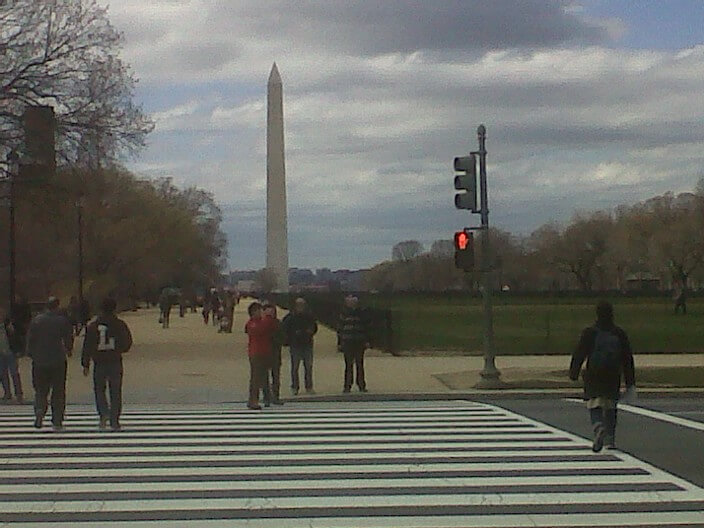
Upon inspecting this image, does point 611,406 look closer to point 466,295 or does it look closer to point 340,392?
point 340,392

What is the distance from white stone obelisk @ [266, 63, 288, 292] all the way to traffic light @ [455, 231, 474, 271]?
53.4 m

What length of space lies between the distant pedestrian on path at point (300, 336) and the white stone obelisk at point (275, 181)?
53555 millimetres

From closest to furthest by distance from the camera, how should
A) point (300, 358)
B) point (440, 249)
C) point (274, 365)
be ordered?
point (274, 365) < point (300, 358) < point (440, 249)

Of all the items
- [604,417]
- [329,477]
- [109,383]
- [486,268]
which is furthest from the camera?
[486,268]

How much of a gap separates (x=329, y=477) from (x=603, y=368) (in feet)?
11.2

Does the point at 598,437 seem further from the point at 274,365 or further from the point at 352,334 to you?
the point at 352,334

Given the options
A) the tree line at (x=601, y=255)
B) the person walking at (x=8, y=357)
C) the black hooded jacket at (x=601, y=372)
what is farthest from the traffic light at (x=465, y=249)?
the tree line at (x=601, y=255)

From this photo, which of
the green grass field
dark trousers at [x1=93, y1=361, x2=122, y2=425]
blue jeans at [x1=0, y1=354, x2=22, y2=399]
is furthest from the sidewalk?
dark trousers at [x1=93, y1=361, x2=122, y2=425]

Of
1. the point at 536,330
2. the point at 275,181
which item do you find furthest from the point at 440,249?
the point at 536,330

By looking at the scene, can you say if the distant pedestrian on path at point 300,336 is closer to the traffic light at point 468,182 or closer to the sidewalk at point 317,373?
the sidewalk at point 317,373

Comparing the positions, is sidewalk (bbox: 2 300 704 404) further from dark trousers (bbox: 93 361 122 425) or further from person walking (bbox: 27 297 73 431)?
dark trousers (bbox: 93 361 122 425)

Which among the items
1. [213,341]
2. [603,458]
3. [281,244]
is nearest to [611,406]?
[603,458]

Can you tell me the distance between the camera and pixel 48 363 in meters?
16.2

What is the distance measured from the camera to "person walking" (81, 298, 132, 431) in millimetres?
15789
